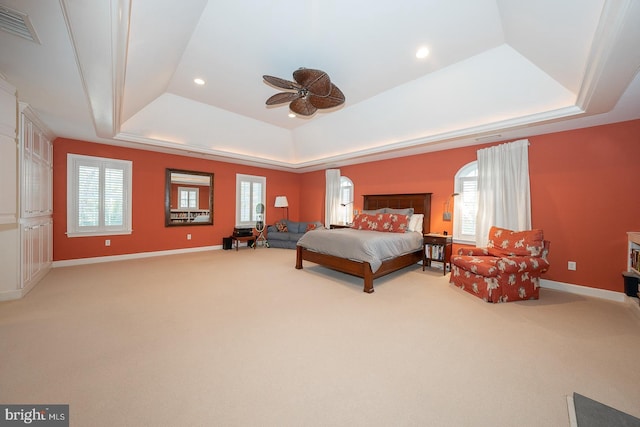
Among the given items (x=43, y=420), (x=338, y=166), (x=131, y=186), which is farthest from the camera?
(x=338, y=166)

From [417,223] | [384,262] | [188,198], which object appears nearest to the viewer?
[384,262]

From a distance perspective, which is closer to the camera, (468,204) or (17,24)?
(17,24)

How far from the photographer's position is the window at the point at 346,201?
670cm

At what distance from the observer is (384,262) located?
3744mm

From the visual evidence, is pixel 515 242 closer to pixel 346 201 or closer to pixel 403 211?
pixel 403 211

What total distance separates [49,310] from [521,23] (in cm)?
580

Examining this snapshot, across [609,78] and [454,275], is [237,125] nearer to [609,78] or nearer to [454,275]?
[454,275]

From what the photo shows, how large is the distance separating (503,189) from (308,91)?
3652mm

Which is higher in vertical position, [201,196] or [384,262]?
[201,196]

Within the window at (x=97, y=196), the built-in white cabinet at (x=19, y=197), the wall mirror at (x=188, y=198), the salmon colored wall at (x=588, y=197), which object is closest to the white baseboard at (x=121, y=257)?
the window at (x=97, y=196)

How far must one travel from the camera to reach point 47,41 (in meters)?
1.90

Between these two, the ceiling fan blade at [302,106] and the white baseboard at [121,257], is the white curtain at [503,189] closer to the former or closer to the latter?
the ceiling fan blade at [302,106]

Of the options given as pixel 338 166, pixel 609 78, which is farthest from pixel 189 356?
pixel 338 166

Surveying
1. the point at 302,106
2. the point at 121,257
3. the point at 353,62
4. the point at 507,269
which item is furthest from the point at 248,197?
the point at 507,269
